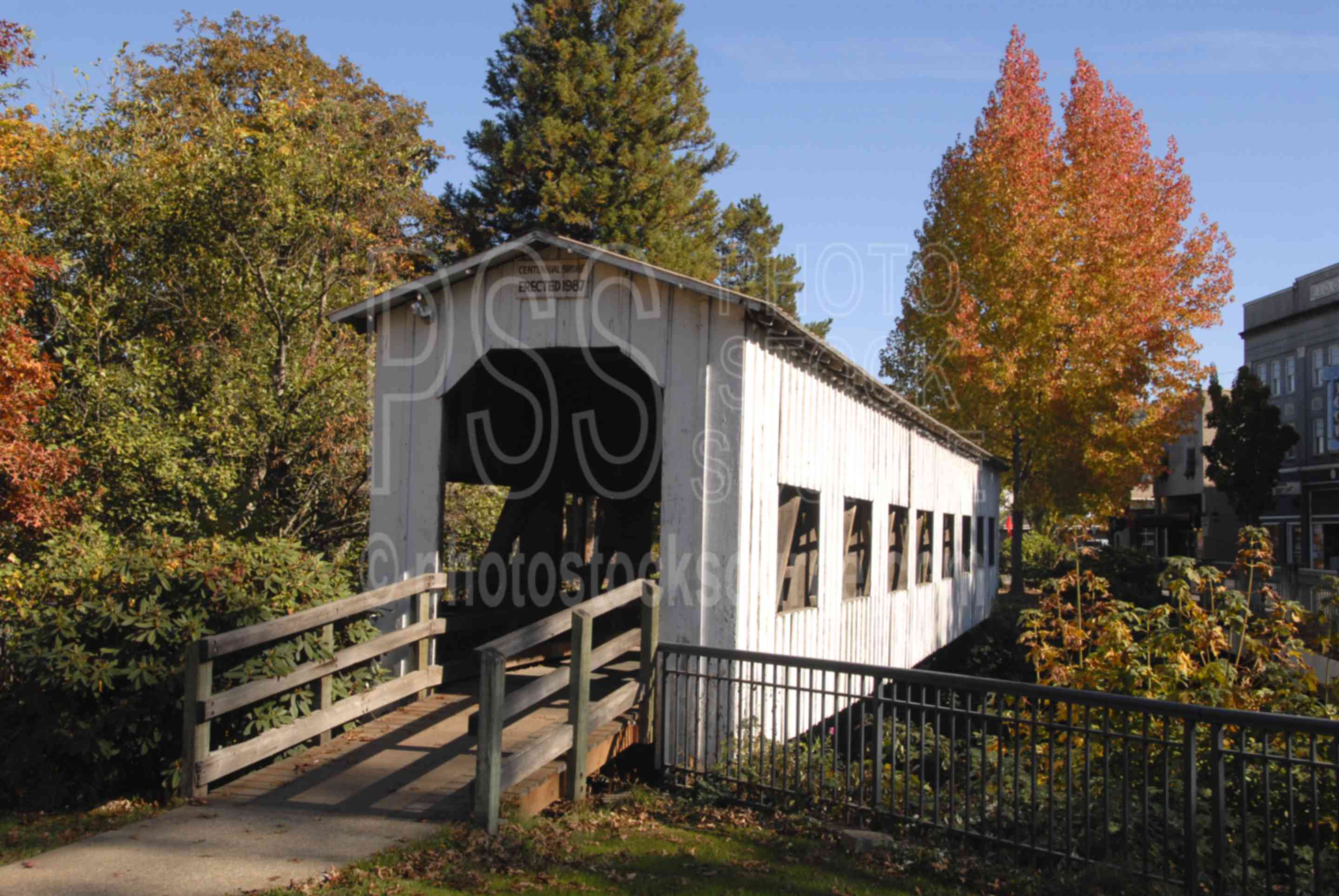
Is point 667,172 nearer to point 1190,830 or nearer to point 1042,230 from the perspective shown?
point 1042,230

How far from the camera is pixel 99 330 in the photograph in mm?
15953

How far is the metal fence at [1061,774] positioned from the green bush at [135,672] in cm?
295

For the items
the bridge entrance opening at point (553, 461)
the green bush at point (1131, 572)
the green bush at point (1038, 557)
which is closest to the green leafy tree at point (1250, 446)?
the green bush at point (1038, 557)

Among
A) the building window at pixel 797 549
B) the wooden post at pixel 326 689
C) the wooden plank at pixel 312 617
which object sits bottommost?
the wooden post at pixel 326 689

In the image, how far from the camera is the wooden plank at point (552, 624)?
6809 millimetres

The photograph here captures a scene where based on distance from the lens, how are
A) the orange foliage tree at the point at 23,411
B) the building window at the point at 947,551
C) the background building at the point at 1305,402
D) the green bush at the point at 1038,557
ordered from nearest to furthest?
the orange foliage tree at the point at 23,411 < the building window at the point at 947,551 < the green bush at the point at 1038,557 < the background building at the point at 1305,402

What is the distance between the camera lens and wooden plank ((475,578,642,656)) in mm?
6809

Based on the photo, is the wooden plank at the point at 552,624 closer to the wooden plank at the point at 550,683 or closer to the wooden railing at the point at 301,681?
the wooden plank at the point at 550,683

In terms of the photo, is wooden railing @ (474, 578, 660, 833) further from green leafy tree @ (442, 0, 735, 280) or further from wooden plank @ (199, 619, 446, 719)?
green leafy tree @ (442, 0, 735, 280)

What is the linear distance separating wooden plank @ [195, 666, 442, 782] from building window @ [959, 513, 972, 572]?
13888 millimetres

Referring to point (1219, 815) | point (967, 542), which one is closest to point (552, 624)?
point (1219, 815)

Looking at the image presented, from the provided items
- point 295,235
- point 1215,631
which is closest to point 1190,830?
point 1215,631

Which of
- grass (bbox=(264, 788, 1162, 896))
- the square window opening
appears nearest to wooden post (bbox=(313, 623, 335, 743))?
grass (bbox=(264, 788, 1162, 896))

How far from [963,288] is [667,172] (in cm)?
1023
